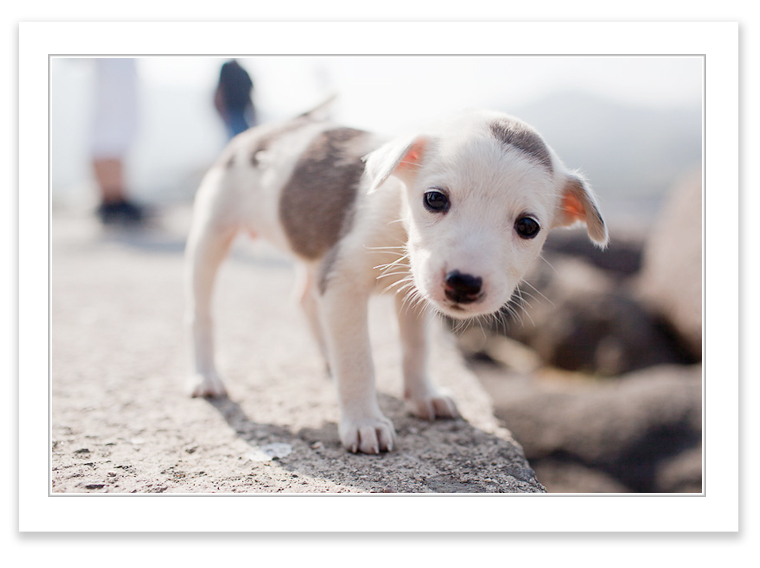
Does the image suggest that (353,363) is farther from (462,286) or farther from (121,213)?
(121,213)

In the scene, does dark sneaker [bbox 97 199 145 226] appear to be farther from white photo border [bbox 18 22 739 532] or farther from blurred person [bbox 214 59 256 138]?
white photo border [bbox 18 22 739 532]

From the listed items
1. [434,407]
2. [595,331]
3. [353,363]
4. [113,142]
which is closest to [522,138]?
[353,363]

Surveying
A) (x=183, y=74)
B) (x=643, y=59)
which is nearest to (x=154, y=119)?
(x=183, y=74)

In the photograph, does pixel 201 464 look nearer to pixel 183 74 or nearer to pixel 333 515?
pixel 333 515

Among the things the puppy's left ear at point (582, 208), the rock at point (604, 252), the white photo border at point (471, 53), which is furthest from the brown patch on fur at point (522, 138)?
the rock at point (604, 252)

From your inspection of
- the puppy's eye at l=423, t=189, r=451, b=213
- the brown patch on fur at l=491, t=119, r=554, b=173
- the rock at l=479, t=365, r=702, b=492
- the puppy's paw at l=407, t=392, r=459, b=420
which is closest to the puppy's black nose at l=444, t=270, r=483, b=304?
the puppy's eye at l=423, t=189, r=451, b=213
